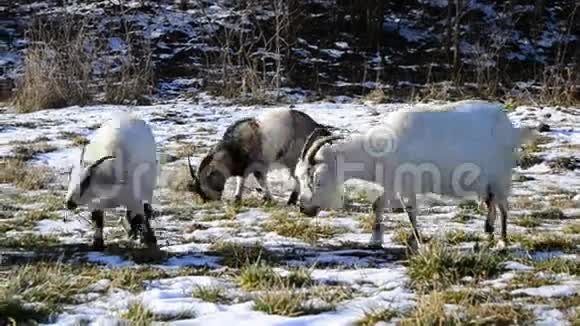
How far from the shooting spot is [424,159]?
693cm

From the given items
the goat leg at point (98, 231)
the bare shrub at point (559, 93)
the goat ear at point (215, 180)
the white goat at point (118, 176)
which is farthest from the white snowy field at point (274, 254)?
the bare shrub at point (559, 93)

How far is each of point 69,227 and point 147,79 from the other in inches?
503

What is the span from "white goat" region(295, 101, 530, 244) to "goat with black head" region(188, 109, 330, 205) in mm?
2825

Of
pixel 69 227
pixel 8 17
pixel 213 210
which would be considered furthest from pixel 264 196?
pixel 8 17

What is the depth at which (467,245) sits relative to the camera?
693 cm

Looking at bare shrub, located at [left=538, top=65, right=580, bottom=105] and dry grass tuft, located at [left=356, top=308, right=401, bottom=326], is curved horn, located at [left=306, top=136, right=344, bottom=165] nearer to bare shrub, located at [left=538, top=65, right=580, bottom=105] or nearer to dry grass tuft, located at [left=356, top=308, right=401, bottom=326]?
dry grass tuft, located at [left=356, top=308, right=401, bottom=326]

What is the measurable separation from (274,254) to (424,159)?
4.96 ft

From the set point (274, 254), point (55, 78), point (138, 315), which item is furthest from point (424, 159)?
point (55, 78)

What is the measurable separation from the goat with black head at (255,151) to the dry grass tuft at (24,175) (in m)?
2.07

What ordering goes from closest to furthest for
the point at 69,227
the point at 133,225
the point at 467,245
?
the point at 467,245 < the point at 133,225 < the point at 69,227

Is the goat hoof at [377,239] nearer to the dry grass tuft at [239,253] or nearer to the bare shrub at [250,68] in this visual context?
the dry grass tuft at [239,253]

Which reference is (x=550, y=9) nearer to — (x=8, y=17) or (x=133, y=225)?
(x=8, y=17)

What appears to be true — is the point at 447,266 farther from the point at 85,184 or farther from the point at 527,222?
the point at 85,184

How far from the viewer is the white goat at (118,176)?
6.96 meters
